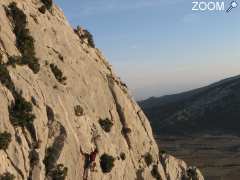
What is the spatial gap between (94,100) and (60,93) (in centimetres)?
632

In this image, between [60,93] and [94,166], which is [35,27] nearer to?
[60,93]

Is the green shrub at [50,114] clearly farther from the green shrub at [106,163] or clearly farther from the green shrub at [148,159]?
the green shrub at [148,159]

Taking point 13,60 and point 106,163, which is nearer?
point 13,60

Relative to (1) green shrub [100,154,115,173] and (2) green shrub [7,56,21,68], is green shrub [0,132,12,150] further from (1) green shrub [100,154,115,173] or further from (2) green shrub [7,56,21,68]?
(1) green shrub [100,154,115,173]

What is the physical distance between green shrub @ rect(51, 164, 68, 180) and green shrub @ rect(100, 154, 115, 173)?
646 cm

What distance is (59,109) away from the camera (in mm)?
43719

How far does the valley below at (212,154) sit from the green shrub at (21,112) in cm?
8812

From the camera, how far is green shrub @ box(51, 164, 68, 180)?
1608 inches

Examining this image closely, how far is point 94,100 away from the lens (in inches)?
2028

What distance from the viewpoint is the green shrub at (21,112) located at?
130ft

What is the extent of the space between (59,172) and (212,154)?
5151 inches

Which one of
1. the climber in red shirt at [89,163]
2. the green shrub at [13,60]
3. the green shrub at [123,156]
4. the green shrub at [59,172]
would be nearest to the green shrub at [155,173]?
the green shrub at [123,156]

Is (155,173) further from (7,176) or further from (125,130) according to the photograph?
(7,176)

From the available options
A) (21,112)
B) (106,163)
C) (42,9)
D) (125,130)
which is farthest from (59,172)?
(42,9)
